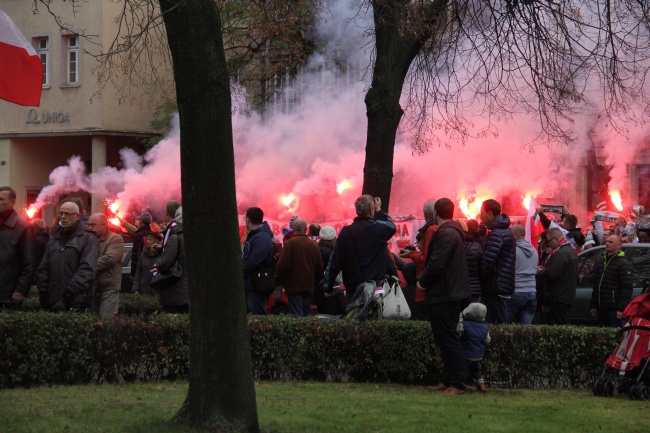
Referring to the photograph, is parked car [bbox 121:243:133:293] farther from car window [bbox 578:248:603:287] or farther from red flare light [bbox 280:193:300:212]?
red flare light [bbox 280:193:300:212]

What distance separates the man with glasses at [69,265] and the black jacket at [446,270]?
11.0 ft

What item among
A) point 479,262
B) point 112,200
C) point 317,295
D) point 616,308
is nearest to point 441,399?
point 479,262

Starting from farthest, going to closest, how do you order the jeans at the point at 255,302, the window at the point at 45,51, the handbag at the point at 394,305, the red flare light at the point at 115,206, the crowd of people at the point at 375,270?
the window at the point at 45,51 → the red flare light at the point at 115,206 → the jeans at the point at 255,302 → the handbag at the point at 394,305 → the crowd of people at the point at 375,270

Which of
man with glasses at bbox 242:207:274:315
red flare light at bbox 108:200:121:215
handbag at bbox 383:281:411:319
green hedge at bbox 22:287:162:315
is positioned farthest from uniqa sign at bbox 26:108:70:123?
handbag at bbox 383:281:411:319

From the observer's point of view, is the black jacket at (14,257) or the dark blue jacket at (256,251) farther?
the dark blue jacket at (256,251)

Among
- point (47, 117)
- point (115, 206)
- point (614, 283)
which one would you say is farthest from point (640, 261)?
point (47, 117)

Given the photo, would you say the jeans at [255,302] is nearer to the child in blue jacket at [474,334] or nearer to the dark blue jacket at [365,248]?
the dark blue jacket at [365,248]

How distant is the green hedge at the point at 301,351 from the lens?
9422mm

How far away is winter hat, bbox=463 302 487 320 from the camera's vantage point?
9492mm

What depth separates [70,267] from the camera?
10297mm

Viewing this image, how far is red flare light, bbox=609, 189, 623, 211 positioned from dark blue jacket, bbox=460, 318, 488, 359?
15.9 meters

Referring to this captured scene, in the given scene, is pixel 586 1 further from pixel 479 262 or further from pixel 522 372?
pixel 522 372

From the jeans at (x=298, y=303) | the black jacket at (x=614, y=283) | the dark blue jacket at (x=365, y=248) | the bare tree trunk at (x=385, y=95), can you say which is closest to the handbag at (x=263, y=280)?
the jeans at (x=298, y=303)

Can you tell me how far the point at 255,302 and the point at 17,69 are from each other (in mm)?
3989
